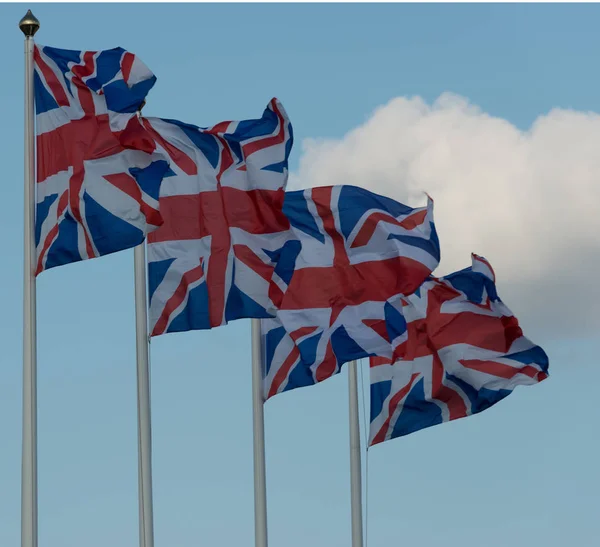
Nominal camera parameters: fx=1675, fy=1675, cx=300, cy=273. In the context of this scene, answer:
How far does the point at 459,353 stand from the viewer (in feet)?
133

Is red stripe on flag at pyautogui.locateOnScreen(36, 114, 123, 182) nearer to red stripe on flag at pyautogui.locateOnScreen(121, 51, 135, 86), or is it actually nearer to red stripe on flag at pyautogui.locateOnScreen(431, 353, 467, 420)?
red stripe on flag at pyautogui.locateOnScreen(121, 51, 135, 86)

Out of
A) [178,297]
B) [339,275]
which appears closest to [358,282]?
[339,275]

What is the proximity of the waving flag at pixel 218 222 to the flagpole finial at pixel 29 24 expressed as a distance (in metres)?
3.89

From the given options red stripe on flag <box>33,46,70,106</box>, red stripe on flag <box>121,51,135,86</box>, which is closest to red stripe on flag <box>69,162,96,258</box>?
red stripe on flag <box>33,46,70,106</box>

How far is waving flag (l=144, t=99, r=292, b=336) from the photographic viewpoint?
104ft

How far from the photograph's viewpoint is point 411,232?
36.6 meters

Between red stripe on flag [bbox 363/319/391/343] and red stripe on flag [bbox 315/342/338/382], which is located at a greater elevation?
red stripe on flag [bbox 363/319/391/343]

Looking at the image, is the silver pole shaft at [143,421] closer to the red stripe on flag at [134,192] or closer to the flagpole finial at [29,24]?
the red stripe on flag at [134,192]

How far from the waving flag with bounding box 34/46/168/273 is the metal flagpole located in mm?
276

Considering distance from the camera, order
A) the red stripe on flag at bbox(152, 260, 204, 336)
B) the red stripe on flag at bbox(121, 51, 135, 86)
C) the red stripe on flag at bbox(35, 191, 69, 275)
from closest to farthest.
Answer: the red stripe on flag at bbox(35, 191, 69, 275) < the red stripe on flag at bbox(121, 51, 135, 86) < the red stripe on flag at bbox(152, 260, 204, 336)

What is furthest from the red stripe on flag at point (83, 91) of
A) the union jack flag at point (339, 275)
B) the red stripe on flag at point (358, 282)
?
the red stripe on flag at point (358, 282)

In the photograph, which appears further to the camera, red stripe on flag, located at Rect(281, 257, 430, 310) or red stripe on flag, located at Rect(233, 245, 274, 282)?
red stripe on flag, located at Rect(281, 257, 430, 310)

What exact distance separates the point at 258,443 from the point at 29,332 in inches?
371

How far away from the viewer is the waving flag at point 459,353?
132ft
